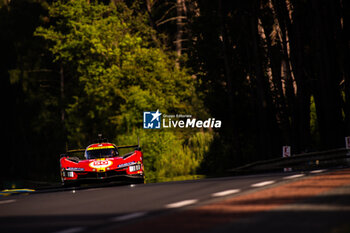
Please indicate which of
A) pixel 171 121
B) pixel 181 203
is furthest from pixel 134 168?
pixel 171 121

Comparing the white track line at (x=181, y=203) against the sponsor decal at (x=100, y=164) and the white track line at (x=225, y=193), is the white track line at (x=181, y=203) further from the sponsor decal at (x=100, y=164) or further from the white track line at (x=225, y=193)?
the sponsor decal at (x=100, y=164)

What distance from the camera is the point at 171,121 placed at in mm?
45469

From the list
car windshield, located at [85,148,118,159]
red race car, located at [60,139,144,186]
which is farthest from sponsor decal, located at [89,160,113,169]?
car windshield, located at [85,148,118,159]

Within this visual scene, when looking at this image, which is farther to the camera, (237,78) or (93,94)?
(93,94)

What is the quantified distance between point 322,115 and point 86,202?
52.6ft

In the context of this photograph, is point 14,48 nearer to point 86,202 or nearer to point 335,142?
point 335,142

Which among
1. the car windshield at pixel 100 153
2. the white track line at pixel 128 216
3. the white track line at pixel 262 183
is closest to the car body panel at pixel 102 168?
the car windshield at pixel 100 153

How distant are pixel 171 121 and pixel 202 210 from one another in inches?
1337

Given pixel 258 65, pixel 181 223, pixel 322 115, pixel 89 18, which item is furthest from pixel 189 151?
pixel 181 223

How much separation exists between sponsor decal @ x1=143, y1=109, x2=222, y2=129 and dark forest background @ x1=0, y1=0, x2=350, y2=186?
1.44 ft

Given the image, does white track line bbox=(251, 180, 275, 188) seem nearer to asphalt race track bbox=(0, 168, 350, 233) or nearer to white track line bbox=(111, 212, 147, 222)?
asphalt race track bbox=(0, 168, 350, 233)

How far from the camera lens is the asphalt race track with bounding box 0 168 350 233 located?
9.62 metres

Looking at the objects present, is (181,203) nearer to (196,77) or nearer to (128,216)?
(128,216)

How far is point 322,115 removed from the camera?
96.3ft
